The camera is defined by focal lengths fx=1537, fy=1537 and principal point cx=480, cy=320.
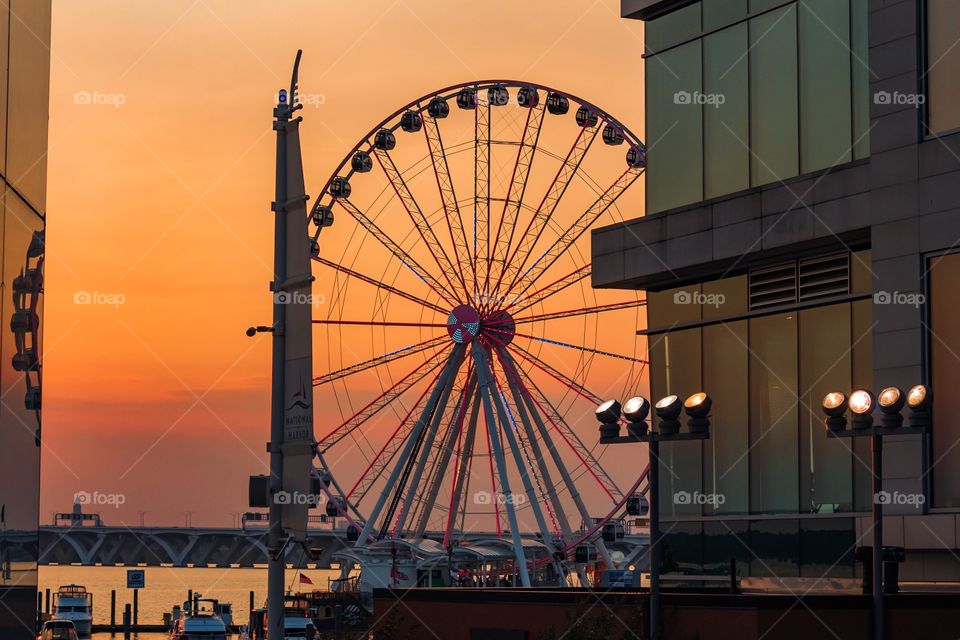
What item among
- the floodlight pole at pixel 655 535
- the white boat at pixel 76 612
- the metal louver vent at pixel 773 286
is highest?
the metal louver vent at pixel 773 286

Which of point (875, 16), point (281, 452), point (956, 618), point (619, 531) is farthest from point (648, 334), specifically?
point (619, 531)

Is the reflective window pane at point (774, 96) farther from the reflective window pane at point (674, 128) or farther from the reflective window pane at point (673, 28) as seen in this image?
the reflective window pane at point (673, 28)

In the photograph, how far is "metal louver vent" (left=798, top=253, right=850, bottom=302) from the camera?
26891mm

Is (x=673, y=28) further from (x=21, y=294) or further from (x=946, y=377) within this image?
(x=21, y=294)

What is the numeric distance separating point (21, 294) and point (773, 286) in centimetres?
1898

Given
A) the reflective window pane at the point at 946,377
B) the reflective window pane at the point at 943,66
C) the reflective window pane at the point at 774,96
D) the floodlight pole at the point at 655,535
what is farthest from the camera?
the reflective window pane at the point at 774,96

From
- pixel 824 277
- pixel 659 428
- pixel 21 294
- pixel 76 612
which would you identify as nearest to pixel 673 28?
pixel 824 277

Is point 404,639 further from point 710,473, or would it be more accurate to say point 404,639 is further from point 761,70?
point 761,70

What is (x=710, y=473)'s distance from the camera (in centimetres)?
3000

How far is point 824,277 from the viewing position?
2741 centimetres

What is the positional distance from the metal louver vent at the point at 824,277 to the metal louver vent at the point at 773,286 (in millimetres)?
246

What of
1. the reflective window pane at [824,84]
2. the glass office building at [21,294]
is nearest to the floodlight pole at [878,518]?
the reflective window pane at [824,84]

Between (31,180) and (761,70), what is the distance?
1922 cm

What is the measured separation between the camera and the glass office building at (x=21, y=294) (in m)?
11.3
